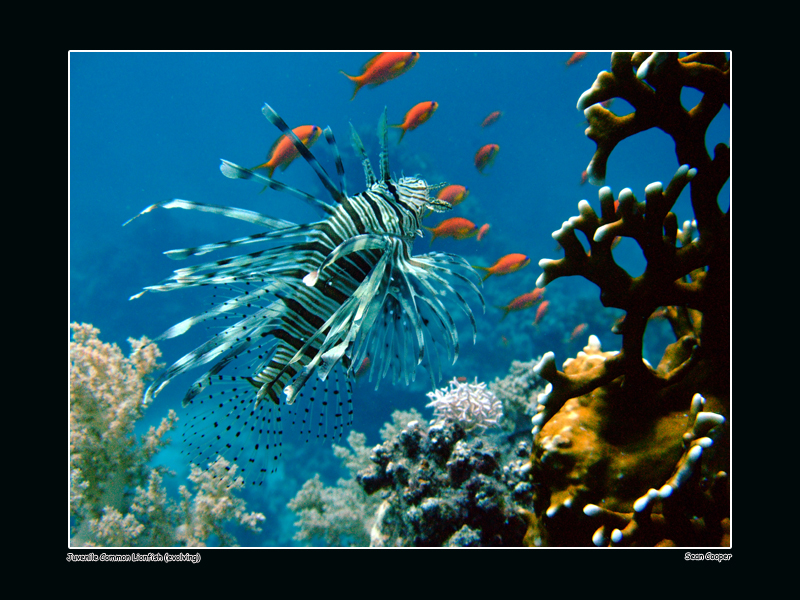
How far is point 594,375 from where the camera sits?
64.3 inches

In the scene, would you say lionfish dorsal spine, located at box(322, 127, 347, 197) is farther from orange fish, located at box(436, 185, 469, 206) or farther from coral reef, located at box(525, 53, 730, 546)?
orange fish, located at box(436, 185, 469, 206)

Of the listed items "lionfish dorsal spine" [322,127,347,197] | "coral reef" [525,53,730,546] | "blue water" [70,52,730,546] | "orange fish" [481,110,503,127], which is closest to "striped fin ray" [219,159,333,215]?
"lionfish dorsal spine" [322,127,347,197]

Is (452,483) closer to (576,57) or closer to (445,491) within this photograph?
(445,491)

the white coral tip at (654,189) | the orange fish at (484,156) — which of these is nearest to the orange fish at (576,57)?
the orange fish at (484,156)

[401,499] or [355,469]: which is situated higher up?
[401,499]

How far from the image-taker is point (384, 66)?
155 inches

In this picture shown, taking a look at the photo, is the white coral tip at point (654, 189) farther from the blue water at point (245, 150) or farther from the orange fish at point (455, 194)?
the blue water at point (245, 150)

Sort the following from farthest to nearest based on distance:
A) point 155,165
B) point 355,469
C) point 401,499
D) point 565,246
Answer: point 155,165
point 355,469
point 401,499
point 565,246

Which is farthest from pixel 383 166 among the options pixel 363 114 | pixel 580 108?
pixel 363 114

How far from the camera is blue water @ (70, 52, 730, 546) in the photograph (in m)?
15.1

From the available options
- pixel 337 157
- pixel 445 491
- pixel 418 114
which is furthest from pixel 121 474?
pixel 418 114

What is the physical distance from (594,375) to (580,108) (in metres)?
1.24

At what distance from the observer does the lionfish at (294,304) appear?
1.53 meters

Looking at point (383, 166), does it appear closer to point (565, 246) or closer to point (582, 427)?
point (565, 246)
